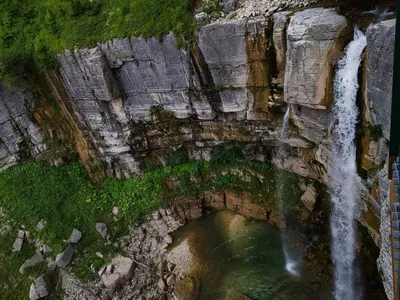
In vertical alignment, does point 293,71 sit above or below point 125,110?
above

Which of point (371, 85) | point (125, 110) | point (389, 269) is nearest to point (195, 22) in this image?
point (125, 110)

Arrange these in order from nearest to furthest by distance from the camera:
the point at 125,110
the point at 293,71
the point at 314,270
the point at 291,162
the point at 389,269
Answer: the point at 389,269 < the point at 293,71 < the point at 314,270 < the point at 291,162 < the point at 125,110

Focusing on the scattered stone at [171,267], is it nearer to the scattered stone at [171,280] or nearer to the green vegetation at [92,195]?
the scattered stone at [171,280]

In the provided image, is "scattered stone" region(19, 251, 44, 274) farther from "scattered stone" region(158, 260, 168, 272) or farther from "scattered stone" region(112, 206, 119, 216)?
"scattered stone" region(158, 260, 168, 272)

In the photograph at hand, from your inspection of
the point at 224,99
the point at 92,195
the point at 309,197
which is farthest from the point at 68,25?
the point at 309,197

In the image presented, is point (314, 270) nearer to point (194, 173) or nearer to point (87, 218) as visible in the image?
point (194, 173)

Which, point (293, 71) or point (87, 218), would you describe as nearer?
point (293, 71)

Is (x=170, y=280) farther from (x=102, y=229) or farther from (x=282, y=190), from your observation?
(x=282, y=190)
